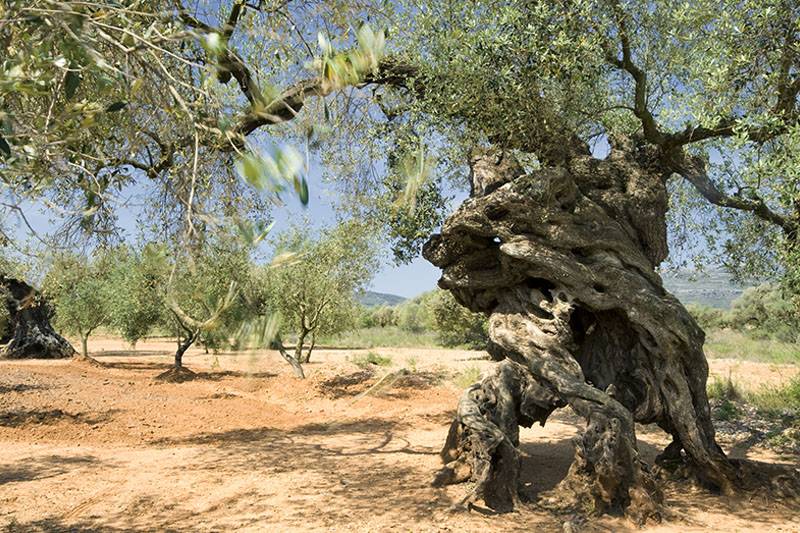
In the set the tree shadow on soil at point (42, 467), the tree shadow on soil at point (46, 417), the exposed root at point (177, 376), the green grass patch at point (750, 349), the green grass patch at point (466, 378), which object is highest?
the green grass patch at point (750, 349)

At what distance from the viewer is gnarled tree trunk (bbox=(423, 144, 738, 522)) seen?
20.0 feet

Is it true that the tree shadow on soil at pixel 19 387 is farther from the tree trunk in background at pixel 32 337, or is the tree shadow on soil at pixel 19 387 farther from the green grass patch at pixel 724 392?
the green grass patch at pixel 724 392

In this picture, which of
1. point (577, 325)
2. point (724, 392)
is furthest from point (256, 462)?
point (724, 392)

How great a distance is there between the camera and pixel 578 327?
7.78m

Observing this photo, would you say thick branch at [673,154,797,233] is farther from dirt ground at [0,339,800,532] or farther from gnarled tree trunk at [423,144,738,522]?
dirt ground at [0,339,800,532]

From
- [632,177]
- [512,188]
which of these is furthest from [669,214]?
[512,188]

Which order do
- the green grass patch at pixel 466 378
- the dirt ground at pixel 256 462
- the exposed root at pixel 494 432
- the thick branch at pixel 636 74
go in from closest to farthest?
the dirt ground at pixel 256 462 < the exposed root at pixel 494 432 < the thick branch at pixel 636 74 < the green grass patch at pixel 466 378

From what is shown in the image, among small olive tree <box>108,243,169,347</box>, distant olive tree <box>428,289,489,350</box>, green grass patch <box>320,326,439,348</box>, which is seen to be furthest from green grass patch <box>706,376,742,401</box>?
green grass patch <box>320,326,439,348</box>

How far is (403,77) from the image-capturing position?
25.9ft

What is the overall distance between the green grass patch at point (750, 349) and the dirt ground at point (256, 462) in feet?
21.9

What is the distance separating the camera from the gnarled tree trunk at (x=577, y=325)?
240 inches

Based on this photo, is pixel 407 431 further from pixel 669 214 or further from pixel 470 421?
pixel 669 214

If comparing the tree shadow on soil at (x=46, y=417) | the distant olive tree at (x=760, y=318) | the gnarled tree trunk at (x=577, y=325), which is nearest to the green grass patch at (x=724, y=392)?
the gnarled tree trunk at (x=577, y=325)

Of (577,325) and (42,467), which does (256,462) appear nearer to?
(42,467)
